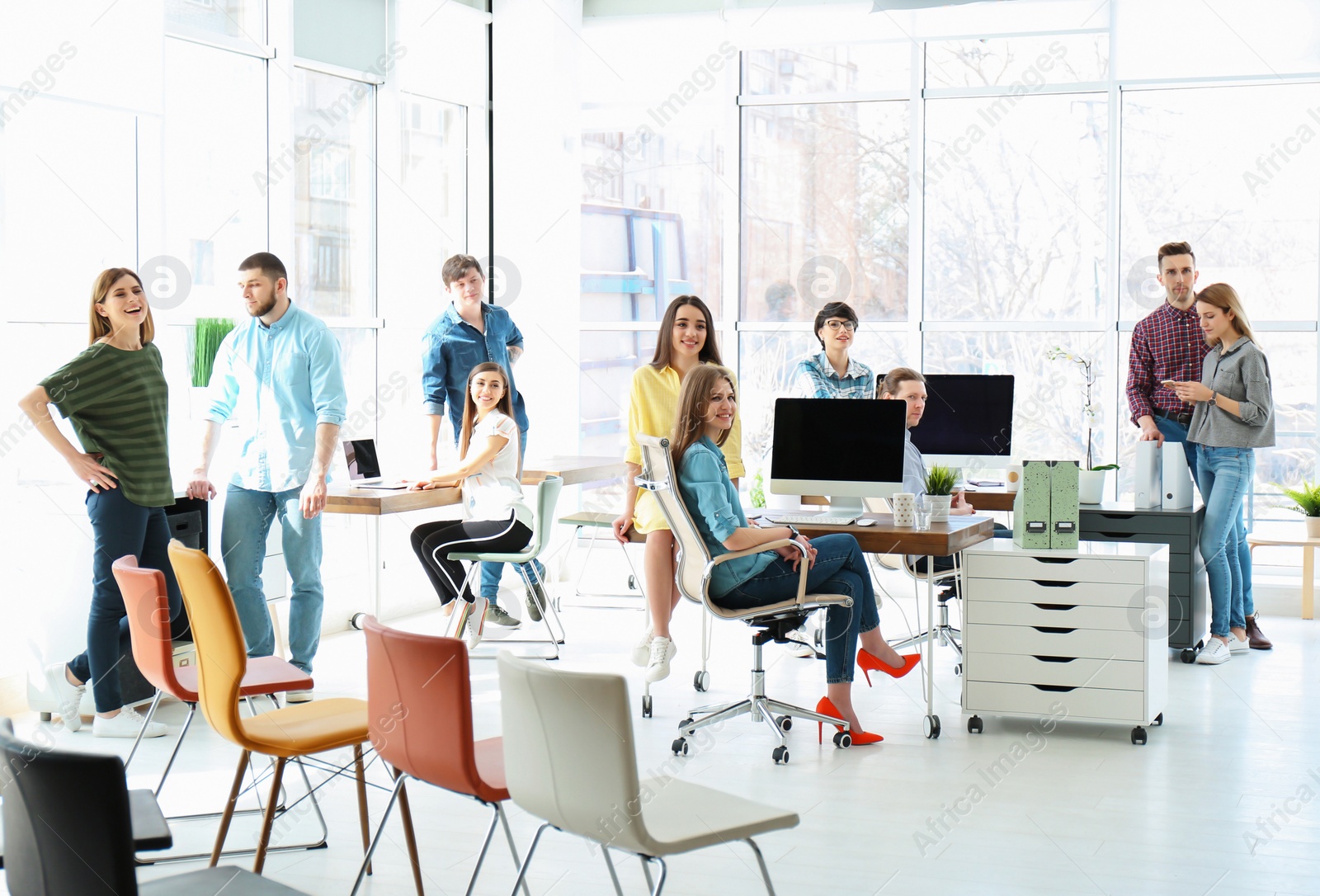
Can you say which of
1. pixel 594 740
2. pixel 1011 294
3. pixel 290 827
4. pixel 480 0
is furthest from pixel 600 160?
pixel 594 740

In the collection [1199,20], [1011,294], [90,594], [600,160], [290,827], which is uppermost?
[1199,20]

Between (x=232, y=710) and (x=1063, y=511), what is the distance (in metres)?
2.85

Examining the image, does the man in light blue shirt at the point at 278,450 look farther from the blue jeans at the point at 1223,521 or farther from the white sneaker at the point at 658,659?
the blue jeans at the point at 1223,521

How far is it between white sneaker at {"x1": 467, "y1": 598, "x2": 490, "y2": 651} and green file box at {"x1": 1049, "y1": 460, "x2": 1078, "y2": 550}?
2.59m

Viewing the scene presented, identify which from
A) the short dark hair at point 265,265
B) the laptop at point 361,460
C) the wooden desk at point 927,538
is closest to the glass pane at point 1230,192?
the wooden desk at point 927,538

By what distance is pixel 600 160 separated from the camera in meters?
8.09

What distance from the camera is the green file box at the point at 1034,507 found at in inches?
178

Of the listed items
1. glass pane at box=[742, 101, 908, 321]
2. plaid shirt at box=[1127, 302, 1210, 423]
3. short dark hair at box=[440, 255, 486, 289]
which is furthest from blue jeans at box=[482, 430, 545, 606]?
plaid shirt at box=[1127, 302, 1210, 423]

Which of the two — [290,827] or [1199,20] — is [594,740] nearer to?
[290,827]

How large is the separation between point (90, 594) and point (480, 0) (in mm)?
4453

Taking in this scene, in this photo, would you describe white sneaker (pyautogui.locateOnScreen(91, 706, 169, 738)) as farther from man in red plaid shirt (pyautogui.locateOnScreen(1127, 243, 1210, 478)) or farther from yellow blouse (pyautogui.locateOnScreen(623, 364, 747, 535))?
man in red plaid shirt (pyautogui.locateOnScreen(1127, 243, 1210, 478))

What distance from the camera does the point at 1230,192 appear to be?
23.4ft

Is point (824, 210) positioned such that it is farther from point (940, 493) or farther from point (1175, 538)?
point (940, 493)

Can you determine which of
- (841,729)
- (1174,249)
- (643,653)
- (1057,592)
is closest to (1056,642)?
(1057,592)
